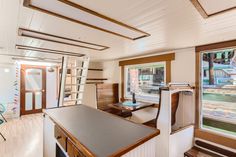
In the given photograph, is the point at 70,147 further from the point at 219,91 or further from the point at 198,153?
the point at 219,91

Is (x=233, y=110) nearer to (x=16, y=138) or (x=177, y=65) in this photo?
(x=177, y=65)

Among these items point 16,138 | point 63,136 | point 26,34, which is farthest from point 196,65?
point 16,138

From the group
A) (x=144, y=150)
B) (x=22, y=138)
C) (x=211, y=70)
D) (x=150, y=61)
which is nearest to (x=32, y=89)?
(x=22, y=138)

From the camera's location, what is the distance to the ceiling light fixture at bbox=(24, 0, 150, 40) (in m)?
1.07

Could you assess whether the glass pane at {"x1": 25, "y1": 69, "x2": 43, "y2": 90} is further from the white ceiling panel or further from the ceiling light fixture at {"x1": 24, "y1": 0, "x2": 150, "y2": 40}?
the white ceiling panel

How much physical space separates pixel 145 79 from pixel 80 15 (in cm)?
272

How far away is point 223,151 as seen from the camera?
83.4 inches

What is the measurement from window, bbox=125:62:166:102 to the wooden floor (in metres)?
2.57

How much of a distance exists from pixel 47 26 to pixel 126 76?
2.82m

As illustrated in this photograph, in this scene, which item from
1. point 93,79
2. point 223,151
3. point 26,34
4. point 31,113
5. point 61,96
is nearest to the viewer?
point 26,34

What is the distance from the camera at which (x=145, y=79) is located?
3656 mm

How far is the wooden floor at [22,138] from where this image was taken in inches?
102

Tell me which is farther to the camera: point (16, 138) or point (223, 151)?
point (16, 138)

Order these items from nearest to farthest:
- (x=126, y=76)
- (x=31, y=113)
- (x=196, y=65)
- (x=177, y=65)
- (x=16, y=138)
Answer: (x=196, y=65) < (x=177, y=65) < (x=16, y=138) < (x=126, y=76) < (x=31, y=113)
